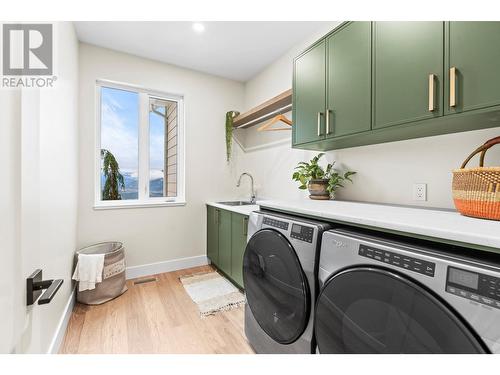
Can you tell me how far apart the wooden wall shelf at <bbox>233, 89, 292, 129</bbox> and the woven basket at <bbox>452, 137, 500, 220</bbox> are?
157 cm

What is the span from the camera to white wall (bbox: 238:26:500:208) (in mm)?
1334

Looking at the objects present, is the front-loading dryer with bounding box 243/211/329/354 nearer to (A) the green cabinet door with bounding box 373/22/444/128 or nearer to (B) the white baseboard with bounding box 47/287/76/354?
(A) the green cabinet door with bounding box 373/22/444/128

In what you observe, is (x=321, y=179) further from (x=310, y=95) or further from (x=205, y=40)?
(x=205, y=40)

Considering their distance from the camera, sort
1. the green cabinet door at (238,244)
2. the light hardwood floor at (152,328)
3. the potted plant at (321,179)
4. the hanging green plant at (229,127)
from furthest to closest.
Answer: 1. the hanging green plant at (229,127)
2. the green cabinet door at (238,244)
3. the potted plant at (321,179)
4. the light hardwood floor at (152,328)

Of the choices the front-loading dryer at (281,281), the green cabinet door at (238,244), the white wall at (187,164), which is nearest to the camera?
the front-loading dryer at (281,281)

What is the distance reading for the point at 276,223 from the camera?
1.40m

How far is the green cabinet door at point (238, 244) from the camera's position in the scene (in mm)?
2238

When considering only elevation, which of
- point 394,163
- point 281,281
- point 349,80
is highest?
point 349,80

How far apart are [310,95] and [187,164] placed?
6.14 ft

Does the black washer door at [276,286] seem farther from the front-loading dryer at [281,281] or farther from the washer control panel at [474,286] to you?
the washer control panel at [474,286]

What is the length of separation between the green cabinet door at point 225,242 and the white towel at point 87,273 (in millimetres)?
1220

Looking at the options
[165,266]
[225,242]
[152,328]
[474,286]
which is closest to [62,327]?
[152,328]

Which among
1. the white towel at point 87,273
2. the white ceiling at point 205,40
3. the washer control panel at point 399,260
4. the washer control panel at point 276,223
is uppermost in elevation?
the white ceiling at point 205,40

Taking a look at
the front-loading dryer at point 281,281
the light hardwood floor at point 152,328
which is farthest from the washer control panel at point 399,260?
the light hardwood floor at point 152,328
